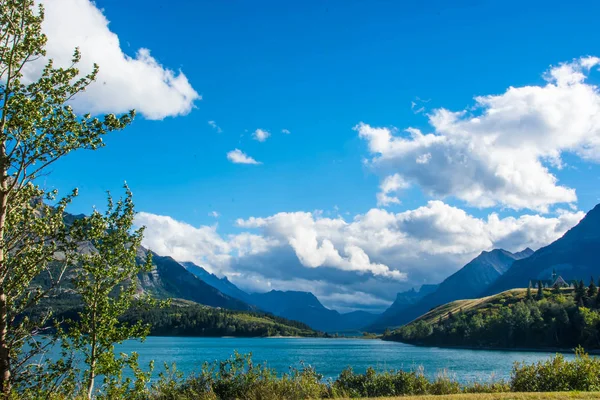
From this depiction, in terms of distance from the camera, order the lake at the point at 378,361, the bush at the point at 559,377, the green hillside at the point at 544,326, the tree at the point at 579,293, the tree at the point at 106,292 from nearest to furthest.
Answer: the tree at the point at 106,292, the bush at the point at 559,377, the lake at the point at 378,361, the green hillside at the point at 544,326, the tree at the point at 579,293

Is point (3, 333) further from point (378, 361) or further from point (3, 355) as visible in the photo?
point (378, 361)

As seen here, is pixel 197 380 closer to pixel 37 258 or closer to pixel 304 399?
pixel 304 399

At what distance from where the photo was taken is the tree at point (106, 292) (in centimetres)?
1459

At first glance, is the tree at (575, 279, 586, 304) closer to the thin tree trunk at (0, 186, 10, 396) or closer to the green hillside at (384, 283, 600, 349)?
the green hillside at (384, 283, 600, 349)

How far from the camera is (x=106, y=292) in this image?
1614cm

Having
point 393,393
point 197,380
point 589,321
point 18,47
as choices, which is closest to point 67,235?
point 18,47

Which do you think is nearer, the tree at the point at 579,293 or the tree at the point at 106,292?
the tree at the point at 106,292

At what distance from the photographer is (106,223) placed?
51.0 ft

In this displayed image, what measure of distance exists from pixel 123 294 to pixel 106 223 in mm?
2915

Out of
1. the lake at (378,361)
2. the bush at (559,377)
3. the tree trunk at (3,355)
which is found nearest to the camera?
the tree trunk at (3,355)

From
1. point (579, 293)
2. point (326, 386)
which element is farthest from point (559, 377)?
point (579, 293)

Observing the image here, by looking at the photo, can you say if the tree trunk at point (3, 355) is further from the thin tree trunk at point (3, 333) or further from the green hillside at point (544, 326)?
the green hillside at point (544, 326)

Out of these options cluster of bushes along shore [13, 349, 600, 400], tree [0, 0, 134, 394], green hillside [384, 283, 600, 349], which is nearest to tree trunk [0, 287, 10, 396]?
tree [0, 0, 134, 394]

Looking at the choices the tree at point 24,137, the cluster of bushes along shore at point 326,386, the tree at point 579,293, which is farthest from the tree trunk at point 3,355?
the tree at point 579,293
